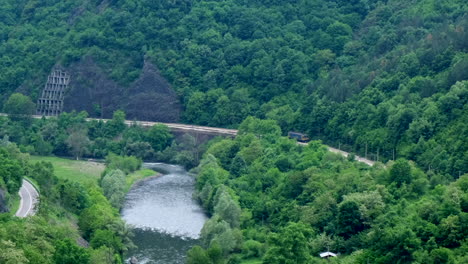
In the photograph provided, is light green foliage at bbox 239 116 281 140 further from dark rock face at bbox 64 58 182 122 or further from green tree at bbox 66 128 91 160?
green tree at bbox 66 128 91 160

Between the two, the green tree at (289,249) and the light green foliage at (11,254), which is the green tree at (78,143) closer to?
the green tree at (289,249)

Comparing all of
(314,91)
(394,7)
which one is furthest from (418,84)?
(394,7)

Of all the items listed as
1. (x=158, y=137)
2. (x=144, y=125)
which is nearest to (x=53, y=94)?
(x=144, y=125)

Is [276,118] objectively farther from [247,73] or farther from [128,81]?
[128,81]

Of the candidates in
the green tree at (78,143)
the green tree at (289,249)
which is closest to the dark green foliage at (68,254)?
the green tree at (289,249)

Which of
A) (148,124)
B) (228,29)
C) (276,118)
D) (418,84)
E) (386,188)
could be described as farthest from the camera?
(228,29)

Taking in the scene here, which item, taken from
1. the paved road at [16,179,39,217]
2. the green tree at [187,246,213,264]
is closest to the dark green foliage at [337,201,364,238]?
the green tree at [187,246,213,264]
